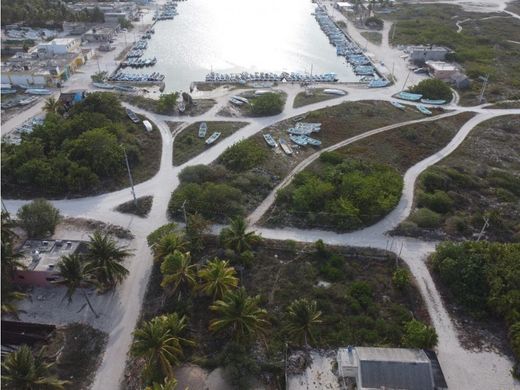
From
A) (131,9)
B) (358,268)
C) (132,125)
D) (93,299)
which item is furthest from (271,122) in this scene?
(131,9)

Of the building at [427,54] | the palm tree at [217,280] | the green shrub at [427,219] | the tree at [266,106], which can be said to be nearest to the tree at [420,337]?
the palm tree at [217,280]

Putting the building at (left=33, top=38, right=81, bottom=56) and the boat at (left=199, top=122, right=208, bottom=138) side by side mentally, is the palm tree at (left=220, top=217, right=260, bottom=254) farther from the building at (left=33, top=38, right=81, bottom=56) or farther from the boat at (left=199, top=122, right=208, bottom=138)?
the building at (left=33, top=38, right=81, bottom=56)

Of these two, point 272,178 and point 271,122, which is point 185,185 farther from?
point 271,122

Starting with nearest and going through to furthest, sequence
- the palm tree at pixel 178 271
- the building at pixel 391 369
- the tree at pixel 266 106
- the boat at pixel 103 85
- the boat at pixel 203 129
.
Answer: the building at pixel 391 369 → the palm tree at pixel 178 271 → the boat at pixel 203 129 → the tree at pixel 266 106 → the boat at pixel 103 85

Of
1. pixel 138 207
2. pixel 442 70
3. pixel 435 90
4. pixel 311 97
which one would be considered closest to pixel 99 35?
pixel 311 97

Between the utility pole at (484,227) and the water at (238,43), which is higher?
the utility pole at (484,227)

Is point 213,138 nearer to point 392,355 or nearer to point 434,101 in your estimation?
point 392,355

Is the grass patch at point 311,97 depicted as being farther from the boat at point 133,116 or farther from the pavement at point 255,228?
the boat at point 133,116
